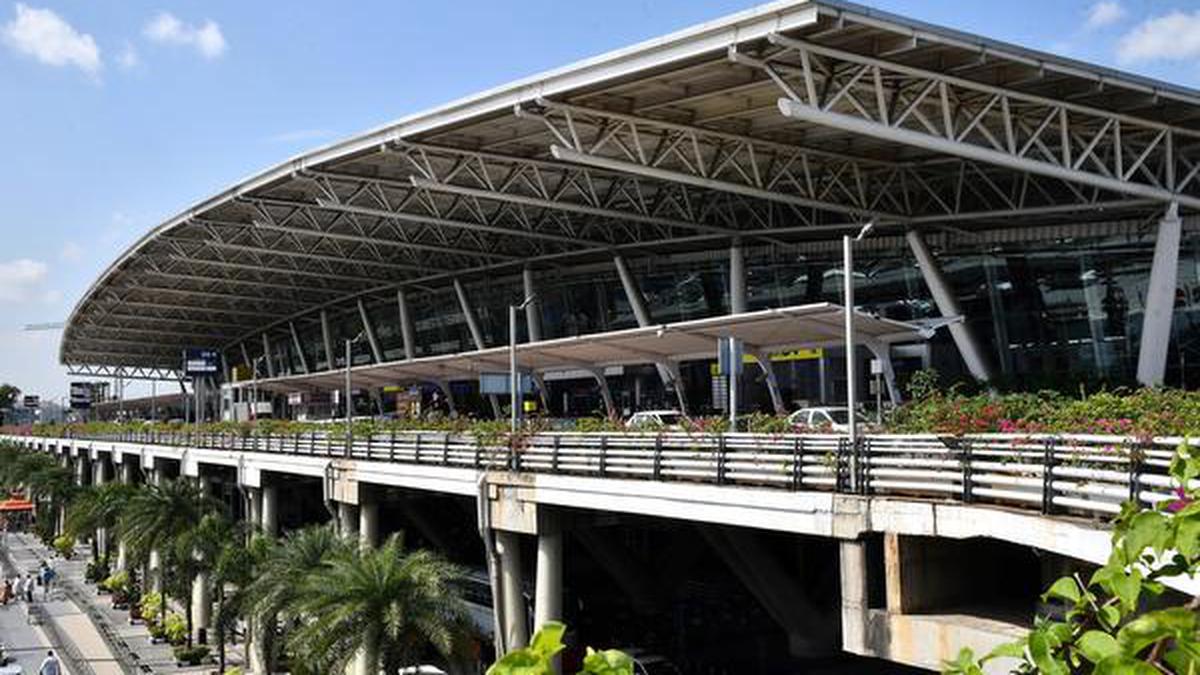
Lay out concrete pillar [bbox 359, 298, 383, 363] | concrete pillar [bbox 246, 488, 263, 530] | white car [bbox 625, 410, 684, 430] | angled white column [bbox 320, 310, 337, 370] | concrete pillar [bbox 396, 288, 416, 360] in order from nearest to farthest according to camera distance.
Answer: white car [bbox 625, 410, 684, 430]
concrete pillar [bbox 246, 488, 263, 530]
concrete pillar [bbox 396, 288, 416, 360]
concrete pillar [bbox 359, 298, 383, 363]
angled white column [bbox 320, 310, 337, 370]

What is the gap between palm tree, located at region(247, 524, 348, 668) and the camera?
91.9 ft

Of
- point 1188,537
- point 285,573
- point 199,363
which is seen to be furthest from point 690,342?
point 199,363

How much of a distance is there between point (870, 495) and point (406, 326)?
71878mm

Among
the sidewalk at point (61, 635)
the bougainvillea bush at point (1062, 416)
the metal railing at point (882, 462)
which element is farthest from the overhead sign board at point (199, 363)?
the bougainvillea bush at point (1062, 416)

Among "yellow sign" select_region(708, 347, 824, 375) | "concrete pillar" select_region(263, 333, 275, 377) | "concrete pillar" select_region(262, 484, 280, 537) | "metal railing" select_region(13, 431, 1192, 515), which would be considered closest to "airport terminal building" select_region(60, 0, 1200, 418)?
"yellow sign" select_region(708, 347, 824, 375)

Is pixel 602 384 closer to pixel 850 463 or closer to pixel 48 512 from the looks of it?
pixel 850 463

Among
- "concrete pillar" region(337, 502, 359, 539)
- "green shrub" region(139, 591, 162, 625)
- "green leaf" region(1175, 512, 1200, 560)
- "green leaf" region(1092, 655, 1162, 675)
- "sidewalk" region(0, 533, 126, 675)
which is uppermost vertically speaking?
"green leaf" region(1175, 512, 1200, 560)

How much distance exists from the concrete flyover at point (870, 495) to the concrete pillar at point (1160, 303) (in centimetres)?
1900

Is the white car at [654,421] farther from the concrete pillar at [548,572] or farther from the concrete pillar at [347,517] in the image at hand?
the concrete pillar at [347,517]

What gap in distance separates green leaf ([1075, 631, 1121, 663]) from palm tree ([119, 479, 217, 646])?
41946mm

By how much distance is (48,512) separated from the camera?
246ft

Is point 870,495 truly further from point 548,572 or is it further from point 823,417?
point 823,417

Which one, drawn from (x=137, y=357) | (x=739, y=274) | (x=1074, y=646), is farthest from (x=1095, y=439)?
(x=137, y=357)

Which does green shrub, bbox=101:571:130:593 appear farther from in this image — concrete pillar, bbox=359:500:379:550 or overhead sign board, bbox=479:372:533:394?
concrete pillar, bbox=359:500:379:550
